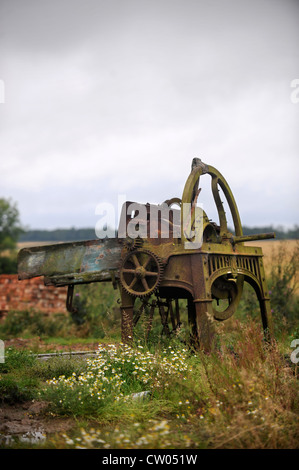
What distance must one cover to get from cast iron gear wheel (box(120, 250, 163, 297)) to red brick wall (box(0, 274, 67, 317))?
26.9ft

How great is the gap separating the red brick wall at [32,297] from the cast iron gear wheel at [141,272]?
8.20m

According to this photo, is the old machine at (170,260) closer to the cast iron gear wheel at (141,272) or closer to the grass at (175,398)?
the cast iron gear wheel at (141,272)

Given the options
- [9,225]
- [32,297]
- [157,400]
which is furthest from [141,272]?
[9,225]

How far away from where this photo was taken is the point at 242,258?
6750mm

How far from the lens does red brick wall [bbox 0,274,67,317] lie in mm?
13961

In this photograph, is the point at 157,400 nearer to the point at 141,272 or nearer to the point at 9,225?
the point at 141,272

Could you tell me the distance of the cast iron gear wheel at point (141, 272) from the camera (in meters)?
6.04

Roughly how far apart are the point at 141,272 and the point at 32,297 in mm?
9024

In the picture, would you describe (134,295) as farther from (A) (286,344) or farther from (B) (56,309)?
(B) (56,309)

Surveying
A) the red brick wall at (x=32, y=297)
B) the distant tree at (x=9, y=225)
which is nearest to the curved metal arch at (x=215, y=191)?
the red brick wall at (x=32, y=297)

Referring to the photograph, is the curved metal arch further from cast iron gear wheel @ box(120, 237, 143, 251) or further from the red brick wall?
the red brick wall

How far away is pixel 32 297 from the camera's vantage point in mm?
14172

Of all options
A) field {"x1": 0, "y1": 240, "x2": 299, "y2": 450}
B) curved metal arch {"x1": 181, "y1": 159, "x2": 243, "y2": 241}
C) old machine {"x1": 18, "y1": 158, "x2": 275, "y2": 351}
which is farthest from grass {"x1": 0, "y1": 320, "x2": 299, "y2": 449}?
curved metal arch {"x1": 181, "y1": 159, "x2": 243, "y2": 241}
